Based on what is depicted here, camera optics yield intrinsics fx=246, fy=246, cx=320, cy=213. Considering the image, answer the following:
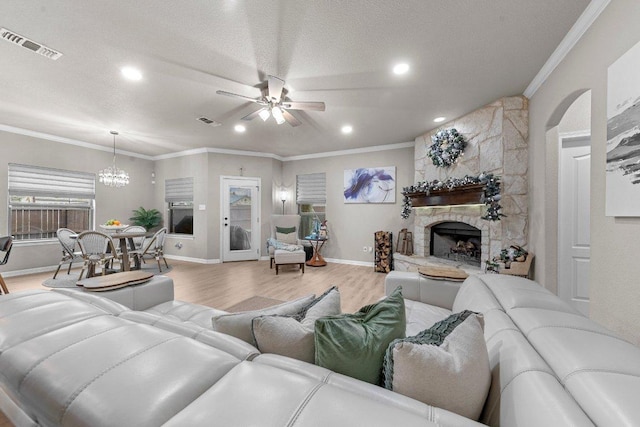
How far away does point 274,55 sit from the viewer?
7.46ft

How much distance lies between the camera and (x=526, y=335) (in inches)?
34.3

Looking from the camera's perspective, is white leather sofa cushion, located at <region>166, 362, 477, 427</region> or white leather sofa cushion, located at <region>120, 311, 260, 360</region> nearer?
white leather sofa cushion, located at <region>166, 362, 477, 427</region>

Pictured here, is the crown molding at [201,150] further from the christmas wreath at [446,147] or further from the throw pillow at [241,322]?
the throw pillow at [241,322]

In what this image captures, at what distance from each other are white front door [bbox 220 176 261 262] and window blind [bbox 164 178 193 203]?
0.86 m

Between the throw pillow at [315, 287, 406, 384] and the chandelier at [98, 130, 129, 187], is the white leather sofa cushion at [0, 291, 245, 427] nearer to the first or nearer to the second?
the throw pillow at [315, 287, 406, 384]

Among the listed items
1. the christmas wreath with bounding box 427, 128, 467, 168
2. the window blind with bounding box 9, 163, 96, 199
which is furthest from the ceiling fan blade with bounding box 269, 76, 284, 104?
the window blind with bounding box 9, 163, 96, 199

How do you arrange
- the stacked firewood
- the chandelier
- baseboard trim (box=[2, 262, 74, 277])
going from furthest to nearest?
the stacked firewood < the chandelier < baseboard trim (box=[2, 262, 74, 277])

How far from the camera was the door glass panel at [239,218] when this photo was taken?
587cm

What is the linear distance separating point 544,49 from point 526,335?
104 inches

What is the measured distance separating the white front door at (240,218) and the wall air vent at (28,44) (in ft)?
11.6

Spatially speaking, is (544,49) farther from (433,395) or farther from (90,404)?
(90,404)

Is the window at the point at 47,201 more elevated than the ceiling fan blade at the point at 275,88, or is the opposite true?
the ceiling fan blade at the point at 275,88

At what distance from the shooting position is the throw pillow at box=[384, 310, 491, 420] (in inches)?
26.9

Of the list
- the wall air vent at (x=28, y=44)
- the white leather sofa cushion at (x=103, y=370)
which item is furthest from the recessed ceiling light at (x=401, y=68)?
the wall air vent at (x=28, y=44)
